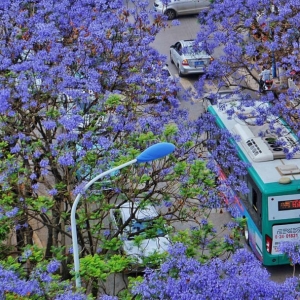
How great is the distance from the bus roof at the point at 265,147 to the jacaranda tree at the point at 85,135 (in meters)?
0.62

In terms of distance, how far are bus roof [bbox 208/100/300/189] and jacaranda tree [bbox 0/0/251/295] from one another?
2.05 feet

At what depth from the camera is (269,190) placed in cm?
1352

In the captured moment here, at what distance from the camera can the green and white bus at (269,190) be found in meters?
13.6

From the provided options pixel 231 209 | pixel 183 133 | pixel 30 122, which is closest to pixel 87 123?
pixel 30 122

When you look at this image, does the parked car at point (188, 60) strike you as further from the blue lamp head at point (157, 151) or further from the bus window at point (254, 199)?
the blue lamp head at point (157, 151)

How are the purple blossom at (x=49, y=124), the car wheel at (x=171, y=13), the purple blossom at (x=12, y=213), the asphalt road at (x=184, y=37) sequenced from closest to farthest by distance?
1. the purple blossom at (x=12, y=213)
2. the purple blossom at (x=49, y=124)
3. the asphalt road at (x=184, y=37)
4. the car wheel at (x=171, y=13)

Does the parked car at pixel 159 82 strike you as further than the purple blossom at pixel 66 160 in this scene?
Yes

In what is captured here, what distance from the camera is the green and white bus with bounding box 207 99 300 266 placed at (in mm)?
13633

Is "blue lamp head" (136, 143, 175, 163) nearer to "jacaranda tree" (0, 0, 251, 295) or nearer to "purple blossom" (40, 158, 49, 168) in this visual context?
"jacaranda tree" (0, 0, 251, 295)

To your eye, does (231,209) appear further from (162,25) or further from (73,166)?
(162,25)

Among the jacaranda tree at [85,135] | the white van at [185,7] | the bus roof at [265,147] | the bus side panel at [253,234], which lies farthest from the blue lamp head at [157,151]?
the white van at [185,7]

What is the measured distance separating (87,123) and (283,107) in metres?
5.05

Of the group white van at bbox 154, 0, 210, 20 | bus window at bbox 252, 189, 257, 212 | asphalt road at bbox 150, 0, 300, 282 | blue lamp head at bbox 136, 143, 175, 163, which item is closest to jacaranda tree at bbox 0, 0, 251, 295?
bus window at bbox 252, 189, 257, 212

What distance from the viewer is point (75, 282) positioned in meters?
9.55
